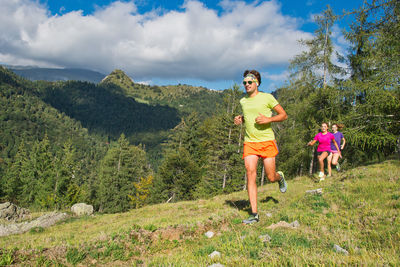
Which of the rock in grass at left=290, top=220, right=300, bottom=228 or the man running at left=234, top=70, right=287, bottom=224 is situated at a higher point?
the man running at left=234, top=70, right=287, bottom=224

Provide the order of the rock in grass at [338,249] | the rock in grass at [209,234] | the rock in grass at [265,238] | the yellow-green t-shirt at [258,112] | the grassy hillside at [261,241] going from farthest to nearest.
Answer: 1. the yellow-green t-shirt at [258,112]
2. the rock in grass at [209,234]
3. the rock in grass at [265,238]
4. the rock in grass at [338,249]
5. the grassy hillside at [261,241]

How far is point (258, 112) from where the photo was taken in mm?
5387

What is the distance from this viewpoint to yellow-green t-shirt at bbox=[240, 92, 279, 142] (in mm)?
5383

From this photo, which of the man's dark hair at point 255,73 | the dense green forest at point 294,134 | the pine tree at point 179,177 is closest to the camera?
the man's dark hair at point 255,73

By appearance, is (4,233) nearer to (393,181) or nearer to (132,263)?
(132,263)

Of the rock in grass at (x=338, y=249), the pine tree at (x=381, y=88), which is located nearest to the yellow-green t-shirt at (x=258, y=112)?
the rock in grass at (x=338, y=249)

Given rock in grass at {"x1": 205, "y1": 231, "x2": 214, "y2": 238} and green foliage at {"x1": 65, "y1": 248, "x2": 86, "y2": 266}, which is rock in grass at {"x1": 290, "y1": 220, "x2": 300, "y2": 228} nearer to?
rock in grass at {"x1": 205, "y1": 231, "x2": 214, "y2": 238}

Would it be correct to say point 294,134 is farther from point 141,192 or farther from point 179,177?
point 141,192

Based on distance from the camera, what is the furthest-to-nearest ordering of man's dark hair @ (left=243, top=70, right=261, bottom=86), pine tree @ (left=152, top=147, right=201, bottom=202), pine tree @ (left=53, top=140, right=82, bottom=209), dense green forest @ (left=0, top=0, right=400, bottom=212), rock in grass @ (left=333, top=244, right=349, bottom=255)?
pine tree @ (left=53, top=140, right=82, bottom=209) → pine tree @ (left=152, top=147, right=201, bottom=202) → dense green forest @ (left=0, top=0, right=400, bottom=212) → man's dark hair @ (left=243, top=70, right=261, bottom=86) → rock in grass @ (left=333, top=244, right=349, bottom=255)

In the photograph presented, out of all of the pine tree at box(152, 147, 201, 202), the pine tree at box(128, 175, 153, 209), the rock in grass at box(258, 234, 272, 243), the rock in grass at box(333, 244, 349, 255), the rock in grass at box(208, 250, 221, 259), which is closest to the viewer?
the rock in grass at box(333, 244, 349, 255)

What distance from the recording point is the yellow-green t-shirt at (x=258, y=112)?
5383mm

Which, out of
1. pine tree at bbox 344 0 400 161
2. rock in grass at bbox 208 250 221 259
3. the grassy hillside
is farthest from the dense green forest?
rock in grass at bbox 208 250 221 259

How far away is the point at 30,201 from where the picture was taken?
159ft

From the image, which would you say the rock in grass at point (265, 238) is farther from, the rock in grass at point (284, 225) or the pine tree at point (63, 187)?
the pine tree at point (63, 187)
